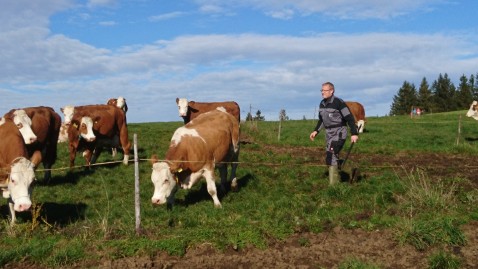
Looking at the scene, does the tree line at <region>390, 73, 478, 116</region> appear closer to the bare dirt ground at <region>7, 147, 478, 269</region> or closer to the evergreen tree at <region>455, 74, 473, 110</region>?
the evergreen tree at <region>455, 74, 473, 110</region>

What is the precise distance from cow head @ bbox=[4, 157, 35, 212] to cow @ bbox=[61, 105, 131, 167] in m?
6.63

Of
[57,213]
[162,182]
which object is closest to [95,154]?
[57,213]

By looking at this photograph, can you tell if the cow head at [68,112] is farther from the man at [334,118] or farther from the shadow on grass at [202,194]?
the man at [334,118]

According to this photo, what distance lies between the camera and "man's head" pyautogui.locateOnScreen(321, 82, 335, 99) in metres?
11.1

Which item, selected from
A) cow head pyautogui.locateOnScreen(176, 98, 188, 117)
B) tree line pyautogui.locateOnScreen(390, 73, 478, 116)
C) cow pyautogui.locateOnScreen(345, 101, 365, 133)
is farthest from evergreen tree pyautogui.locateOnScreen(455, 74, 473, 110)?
cow head pyautogui.locateOnScreen(176, 98, 188, 117)

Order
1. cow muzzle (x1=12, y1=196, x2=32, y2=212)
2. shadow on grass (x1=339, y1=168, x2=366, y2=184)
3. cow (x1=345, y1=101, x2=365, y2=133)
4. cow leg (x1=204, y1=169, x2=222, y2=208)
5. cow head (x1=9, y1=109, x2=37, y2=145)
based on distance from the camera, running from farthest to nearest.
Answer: cow (x1=345, y1=101, x2=365, y2=133) → cow head (x1=9, y1=109, x2=37, y2=145) → shadow on grass (x1=339, y1=168, x2=366, y2=184) → cow leg (x1=204, y1=169, x2=222, y2=208) → cow muzzle (x1=12, y1=196, x2=32, y2=212)

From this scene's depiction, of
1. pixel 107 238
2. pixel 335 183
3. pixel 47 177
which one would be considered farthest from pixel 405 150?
pixel 107 238

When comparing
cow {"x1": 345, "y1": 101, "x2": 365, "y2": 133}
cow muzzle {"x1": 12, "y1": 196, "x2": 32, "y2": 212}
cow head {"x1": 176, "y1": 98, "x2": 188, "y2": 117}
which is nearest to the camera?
cow muzzle {"x1": 12, "y1": 196, "x2": 32, "y2": 212}

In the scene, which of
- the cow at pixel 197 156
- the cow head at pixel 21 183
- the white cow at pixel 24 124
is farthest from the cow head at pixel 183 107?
the cow head at pixel 21 183

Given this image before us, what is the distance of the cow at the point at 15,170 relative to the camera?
8070mm

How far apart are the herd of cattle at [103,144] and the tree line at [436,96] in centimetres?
9749

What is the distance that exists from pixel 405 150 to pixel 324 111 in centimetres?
935

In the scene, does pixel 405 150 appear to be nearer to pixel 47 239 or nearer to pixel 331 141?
pixel 331 141

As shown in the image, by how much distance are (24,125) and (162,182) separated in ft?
18.1
